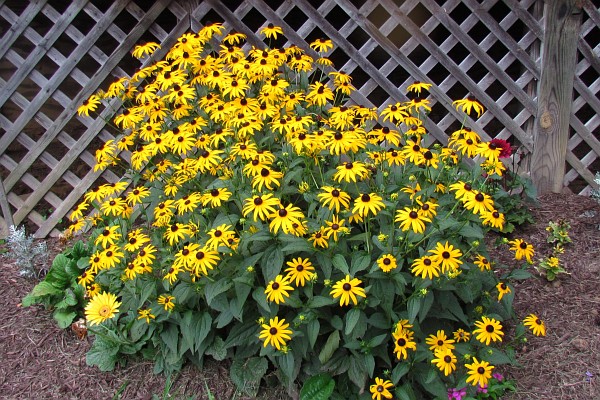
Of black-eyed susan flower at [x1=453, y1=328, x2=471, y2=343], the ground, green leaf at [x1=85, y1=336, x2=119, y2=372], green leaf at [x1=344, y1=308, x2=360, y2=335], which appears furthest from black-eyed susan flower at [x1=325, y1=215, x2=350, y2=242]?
green leaf at [x1=85, y1=336, x2=119, y2=372]

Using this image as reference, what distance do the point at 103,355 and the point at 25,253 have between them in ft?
2.92

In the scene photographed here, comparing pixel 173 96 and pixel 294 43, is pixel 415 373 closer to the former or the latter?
pixel 173 96

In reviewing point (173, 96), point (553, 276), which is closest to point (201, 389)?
point (173, 96)

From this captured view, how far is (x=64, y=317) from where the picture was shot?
9.59 ft

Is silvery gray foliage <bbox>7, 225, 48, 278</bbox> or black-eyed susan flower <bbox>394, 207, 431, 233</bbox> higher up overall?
black-eyed susan flower <bbox>394, 207, 431, 233</bbox>

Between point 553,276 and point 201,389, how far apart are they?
1.70 meters

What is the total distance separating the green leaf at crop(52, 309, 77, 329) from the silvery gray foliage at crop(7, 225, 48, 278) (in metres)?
0.43

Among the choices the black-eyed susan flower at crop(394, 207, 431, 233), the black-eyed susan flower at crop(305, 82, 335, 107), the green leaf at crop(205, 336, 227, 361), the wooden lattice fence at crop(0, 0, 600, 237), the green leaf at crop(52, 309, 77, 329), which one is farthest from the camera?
the wooden lattice fence at crop(0, 0, 600, 237)

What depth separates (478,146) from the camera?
2.38 meters

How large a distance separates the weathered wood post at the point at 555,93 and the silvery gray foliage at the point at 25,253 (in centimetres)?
280

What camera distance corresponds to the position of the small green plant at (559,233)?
3188mm

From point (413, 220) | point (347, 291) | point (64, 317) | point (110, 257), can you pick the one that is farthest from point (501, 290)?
point (64, 317)

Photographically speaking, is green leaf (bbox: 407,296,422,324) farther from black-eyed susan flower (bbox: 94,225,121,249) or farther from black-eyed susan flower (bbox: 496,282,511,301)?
black-eyed susan flower (bbox: 94,225,121,249)

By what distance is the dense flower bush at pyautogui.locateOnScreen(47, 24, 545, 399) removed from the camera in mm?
2160
